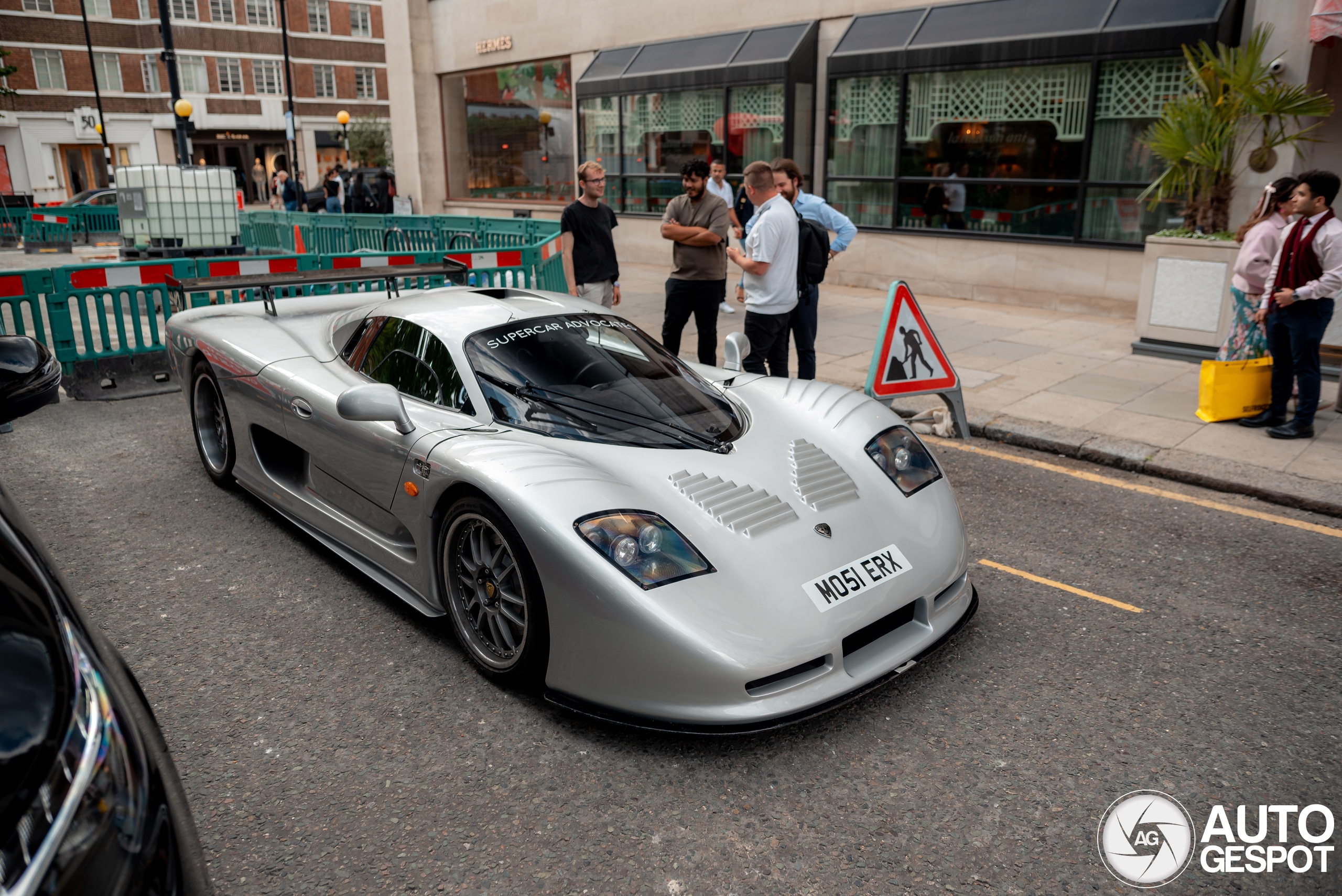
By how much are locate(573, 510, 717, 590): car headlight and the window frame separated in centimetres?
1055

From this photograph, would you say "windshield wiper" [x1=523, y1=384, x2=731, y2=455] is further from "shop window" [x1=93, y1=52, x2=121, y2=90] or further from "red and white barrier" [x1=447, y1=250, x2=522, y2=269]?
"shop window" [x1=93, y1=52, x2=121, y2=90]

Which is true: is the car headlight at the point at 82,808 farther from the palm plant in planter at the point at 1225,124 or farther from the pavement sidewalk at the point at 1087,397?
the palm plant in planter at the point at 1225,124

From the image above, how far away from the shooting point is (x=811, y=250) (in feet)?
22.9

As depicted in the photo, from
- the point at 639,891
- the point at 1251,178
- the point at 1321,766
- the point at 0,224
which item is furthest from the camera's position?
the point at 0,224

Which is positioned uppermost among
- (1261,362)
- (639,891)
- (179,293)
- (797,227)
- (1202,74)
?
(1202,74)

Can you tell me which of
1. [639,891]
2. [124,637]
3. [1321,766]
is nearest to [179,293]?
[124,637]

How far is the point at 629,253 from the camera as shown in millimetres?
18422

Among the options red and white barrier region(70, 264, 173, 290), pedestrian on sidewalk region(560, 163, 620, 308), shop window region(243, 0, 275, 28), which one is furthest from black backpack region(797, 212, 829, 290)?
shop window region(243, 0, 275, 28)

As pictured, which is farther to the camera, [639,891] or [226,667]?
[226,667]

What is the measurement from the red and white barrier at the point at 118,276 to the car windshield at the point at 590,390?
5415 mm

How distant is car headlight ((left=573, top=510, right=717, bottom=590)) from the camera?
2.98 m

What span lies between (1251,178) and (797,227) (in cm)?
627

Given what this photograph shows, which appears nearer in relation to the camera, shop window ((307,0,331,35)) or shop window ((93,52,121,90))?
shop window ((93,52,121,90))

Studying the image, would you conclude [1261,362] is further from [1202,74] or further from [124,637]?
[124,637]
